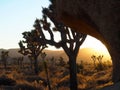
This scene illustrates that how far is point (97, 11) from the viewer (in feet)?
34.7

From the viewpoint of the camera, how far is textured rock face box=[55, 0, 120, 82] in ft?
32.8

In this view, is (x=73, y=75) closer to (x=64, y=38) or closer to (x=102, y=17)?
(x=64, y=38)

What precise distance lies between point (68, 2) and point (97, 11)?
5.94 feet

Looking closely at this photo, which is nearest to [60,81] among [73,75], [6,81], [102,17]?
[6,81]

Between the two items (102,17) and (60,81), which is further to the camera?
(60,81)

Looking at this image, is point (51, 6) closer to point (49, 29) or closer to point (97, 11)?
Result: point (49, 29)

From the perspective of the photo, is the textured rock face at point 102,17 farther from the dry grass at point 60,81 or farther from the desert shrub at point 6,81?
the desert shrub at point 6,81

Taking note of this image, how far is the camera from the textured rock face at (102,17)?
32.8 feet

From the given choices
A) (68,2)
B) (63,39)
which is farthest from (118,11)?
(63,39)

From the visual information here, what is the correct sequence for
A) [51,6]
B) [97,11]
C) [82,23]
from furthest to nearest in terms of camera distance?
[51,6]
[82,23]
[97,11]

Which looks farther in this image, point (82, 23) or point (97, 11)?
point (82, 23)

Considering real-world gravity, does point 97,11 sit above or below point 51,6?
below

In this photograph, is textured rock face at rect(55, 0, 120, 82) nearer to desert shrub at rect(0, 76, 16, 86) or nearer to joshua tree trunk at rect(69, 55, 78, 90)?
joshua tree trunk at rect(69, 55, 78, 90)

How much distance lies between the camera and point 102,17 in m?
10.3
